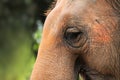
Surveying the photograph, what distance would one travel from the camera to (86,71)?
13.3ft

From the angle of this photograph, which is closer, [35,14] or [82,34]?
[82,34]

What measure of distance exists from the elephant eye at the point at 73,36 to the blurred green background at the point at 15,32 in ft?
48.6

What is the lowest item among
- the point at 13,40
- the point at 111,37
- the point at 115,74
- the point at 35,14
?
the point at 13,40

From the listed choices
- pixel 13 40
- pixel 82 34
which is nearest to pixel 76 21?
pixel 82 34

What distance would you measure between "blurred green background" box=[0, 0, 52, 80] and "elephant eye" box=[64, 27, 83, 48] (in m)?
14.8

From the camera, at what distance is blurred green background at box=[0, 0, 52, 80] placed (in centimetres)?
1978

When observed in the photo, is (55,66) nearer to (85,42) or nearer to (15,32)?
(85,42)

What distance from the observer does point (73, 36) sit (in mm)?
4047

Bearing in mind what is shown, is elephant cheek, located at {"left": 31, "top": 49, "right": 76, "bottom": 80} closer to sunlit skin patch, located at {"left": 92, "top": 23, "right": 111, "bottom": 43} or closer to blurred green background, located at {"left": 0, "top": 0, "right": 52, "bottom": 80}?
sunlit skin patch, located at {"left": 92, "top": 23, "right": 111, "bottom": 43}

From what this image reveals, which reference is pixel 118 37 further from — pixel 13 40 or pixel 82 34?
pixel 13 40

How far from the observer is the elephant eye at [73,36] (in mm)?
3998

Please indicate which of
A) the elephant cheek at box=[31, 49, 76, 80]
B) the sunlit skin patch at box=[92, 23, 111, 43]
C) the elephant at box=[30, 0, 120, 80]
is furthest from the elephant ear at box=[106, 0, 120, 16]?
the elephant cheek at box=[31, 49, 76, 80]

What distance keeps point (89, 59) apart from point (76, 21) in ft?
0.92

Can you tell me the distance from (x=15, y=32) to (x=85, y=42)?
18.8 metres
